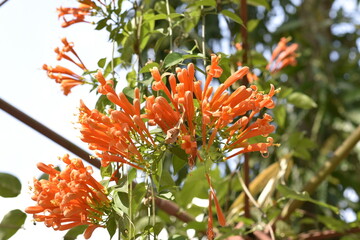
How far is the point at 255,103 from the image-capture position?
0.79 meters

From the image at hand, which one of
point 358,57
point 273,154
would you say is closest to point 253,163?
point 273,154

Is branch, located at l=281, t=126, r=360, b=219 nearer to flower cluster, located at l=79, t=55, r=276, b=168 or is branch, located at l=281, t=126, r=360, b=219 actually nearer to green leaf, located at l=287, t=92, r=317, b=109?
green leaf, located at l=287, t=92, r=317, b=109

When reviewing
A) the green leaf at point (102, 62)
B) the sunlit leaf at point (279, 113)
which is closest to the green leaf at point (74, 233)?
the green leaf at point (102, 62)

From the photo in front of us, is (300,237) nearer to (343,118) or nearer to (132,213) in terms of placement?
(132,213)

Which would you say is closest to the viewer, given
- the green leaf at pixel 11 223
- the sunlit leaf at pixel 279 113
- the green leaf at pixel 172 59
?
the green leaf at pixel 172 59

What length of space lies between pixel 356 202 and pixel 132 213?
1722mm

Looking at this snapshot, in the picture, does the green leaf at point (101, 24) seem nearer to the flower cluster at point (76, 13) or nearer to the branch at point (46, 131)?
the flower cluster at point (76, 13)

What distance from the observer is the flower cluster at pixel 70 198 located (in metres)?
0.79

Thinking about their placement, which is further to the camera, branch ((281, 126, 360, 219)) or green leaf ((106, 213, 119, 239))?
branch ((281, 126, 360, 219))

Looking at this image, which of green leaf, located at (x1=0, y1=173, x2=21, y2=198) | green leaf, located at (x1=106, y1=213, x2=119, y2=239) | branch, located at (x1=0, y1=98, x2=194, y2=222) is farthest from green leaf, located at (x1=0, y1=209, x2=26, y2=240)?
green leaf, located at (x1=106, y1=213, x2=119, y2=239)

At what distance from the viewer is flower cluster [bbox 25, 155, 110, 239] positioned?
0.79m

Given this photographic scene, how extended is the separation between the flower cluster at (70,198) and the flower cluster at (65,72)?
25 cm

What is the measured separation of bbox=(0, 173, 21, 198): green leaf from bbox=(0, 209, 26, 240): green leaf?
0.14ft

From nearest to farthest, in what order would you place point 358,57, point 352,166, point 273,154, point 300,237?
1. point 300,237
2. point 273,154
3. point 352,166
4. point 358,57
